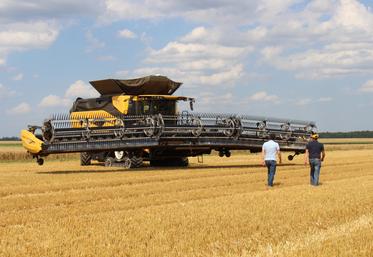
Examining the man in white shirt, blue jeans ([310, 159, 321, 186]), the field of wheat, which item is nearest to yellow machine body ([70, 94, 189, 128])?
the field of wheat

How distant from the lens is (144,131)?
842 inches

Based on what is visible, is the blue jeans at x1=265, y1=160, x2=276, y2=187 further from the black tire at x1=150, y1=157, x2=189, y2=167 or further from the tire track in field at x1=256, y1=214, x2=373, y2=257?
the black tire at x1=150, y1=157, x2=189, y2=167

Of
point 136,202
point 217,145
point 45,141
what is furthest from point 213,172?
point 136,202

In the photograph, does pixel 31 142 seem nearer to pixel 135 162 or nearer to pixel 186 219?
pixel 135 162

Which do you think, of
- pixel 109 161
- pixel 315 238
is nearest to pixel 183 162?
pixel 109 161

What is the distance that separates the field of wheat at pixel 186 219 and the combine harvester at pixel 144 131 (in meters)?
5.05

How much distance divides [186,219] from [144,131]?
1216 centimetres

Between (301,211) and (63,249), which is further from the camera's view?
(301,211)

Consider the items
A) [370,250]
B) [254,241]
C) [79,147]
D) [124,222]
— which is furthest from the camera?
[79,147]

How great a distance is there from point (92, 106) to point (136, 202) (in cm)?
1274

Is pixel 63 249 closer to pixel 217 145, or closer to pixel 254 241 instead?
pixel 254 241

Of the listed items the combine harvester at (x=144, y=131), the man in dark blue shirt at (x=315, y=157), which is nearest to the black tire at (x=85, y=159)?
the combine harvester at (x=144, y=131)

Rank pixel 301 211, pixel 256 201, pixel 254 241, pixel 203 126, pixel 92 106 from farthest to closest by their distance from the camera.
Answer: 1. pixel 92 106
2. pixel 203 126
3. pixel 256 201
4. pixel 301 211
5. pixel 254 241

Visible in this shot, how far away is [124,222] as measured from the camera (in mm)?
9273
